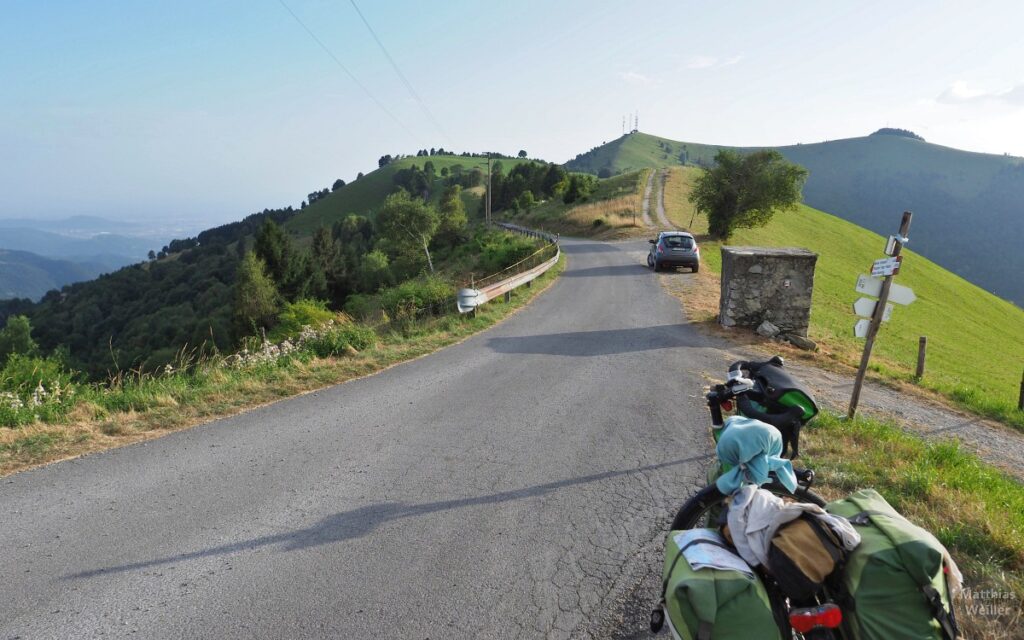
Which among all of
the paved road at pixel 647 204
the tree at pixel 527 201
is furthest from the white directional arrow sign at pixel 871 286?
the tree at pixel 527 201

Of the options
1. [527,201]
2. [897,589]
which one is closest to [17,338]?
[527,201]

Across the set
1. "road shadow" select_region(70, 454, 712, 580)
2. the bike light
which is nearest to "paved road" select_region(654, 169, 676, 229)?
"road shadow" select_region(70, 454, 712, 580)

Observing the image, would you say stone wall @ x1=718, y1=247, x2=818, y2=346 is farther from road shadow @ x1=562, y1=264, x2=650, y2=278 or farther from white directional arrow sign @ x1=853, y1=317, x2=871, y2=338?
road shadow @ x1=562, y1=264, x2=650, y2=278

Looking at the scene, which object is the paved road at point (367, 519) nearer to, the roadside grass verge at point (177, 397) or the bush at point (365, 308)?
the roadside grass verge at point (177, 397)

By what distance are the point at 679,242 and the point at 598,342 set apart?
490 inches

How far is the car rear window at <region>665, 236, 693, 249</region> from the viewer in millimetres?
21656

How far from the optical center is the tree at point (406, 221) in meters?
44.2

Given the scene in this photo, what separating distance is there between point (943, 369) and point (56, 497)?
79.4ft

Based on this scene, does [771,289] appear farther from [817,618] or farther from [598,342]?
[817,618]

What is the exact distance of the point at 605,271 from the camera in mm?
23500

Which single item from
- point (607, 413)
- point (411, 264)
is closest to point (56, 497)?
point (607, 413)

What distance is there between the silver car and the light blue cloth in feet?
65.4

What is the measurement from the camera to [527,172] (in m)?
95.9

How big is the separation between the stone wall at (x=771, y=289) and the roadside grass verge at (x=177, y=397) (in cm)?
705
